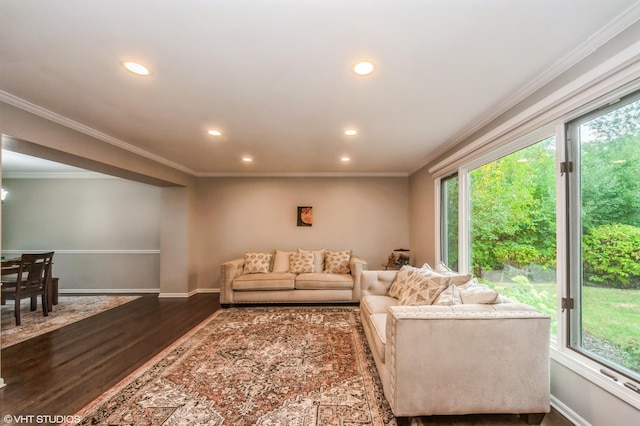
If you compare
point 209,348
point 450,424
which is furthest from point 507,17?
point 209,348

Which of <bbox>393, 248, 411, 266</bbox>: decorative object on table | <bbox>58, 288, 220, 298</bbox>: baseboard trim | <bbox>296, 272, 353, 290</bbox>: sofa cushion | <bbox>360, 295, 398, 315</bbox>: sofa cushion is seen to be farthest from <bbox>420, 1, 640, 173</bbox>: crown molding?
<bbox>58, 288, 220, 298</bbox>: baseboard trim

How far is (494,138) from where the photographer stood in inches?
98.1

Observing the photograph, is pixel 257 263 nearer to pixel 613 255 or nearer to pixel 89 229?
pixel 89 229

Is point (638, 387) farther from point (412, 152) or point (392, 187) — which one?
point (392, 187)

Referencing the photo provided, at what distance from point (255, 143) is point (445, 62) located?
243 cm

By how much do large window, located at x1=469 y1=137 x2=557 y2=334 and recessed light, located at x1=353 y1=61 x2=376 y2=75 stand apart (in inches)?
61.6

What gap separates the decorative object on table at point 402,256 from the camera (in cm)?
500

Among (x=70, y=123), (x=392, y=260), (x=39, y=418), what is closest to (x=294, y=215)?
(x=392, y=260)

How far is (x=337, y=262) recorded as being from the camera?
4.91 metres

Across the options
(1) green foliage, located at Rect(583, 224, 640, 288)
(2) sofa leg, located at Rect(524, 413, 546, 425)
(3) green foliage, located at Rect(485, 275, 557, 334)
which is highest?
(1) green foliage, located at Rect(583, 224, 640, 288)

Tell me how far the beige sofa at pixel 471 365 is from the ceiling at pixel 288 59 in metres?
1.69

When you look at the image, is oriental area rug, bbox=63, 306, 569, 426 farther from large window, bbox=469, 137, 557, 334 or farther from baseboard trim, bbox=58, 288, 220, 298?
baseboard trim, bbox=58, 288, 220, 298

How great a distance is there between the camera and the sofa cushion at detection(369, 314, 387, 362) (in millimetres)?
2018

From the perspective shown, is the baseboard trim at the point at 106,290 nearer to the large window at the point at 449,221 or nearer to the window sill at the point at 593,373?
the large window at the point at 449,221
